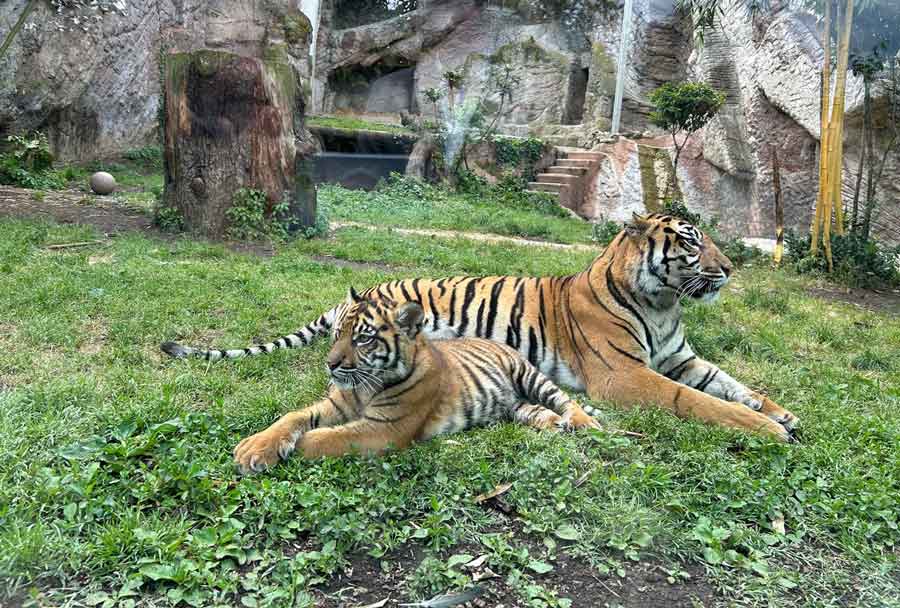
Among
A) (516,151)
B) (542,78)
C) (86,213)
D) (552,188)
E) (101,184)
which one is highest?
(542,78)

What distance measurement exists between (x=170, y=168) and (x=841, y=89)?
7.42 metres

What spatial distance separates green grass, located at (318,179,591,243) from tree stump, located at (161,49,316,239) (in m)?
3.01

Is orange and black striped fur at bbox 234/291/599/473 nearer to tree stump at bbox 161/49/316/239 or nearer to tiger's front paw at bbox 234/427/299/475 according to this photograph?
tiger's front paw at bbox 234/427/299/475

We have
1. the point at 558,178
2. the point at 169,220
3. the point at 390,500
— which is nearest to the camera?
the point at 390,500

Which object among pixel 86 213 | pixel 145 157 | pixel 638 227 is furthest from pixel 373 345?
pixel 145 157

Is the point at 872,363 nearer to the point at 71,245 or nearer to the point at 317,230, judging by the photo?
the point at 317,230

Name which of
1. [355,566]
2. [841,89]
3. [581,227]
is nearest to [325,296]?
[355,566]

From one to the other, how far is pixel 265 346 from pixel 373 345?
146 cm

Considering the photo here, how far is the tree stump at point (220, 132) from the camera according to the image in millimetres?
7465

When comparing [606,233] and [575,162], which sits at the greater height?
[575,162]

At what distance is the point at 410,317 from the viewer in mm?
3191

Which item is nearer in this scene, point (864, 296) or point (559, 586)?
point (559, 586)

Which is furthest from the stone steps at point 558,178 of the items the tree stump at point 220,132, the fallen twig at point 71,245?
the fallen twig at point 71,245

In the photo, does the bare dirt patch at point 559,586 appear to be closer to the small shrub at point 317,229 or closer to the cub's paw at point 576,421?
the cub's paw at point 576,421
